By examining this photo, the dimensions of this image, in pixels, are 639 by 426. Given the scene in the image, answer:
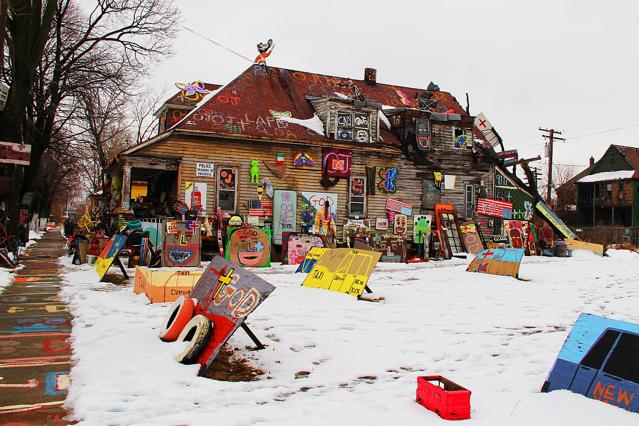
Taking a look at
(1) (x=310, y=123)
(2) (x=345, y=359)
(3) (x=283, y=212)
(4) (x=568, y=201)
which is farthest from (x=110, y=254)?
(4) (x=568, y=201)

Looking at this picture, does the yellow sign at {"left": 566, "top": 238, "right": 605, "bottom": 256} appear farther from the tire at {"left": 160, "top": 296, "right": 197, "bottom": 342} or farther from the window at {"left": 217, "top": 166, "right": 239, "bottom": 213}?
the tire at {"left": 160, "top": 296, "right": 197, "bottom": 342}

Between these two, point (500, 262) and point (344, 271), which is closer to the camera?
point (344, 271)

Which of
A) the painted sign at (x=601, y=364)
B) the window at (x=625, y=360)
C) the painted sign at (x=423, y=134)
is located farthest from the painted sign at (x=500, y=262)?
the window at (x=625, y=360)

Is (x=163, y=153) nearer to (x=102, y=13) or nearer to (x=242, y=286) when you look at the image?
(x=102, y=13)

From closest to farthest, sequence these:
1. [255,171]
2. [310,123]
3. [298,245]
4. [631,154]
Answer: [298,245], [255,171], [310,123], [631,154]

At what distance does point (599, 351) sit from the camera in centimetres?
460

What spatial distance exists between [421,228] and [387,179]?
8.73 ft

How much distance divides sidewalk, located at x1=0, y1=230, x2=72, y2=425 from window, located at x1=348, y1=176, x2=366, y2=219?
44.1 ft

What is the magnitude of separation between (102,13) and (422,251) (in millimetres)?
18305

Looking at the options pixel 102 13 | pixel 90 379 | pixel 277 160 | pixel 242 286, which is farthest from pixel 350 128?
pixel 90 379

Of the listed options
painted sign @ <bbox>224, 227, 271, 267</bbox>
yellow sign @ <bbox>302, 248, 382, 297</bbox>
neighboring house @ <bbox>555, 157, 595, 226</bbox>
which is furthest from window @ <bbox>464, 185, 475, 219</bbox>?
neighboring house @ <bbox>555, 157, 595, 226</bbox>

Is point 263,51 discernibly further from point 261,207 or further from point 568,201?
point 568,201

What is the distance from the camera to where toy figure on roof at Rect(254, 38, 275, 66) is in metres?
24.0

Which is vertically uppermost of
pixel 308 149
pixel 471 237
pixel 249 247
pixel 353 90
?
pixel 353 90
